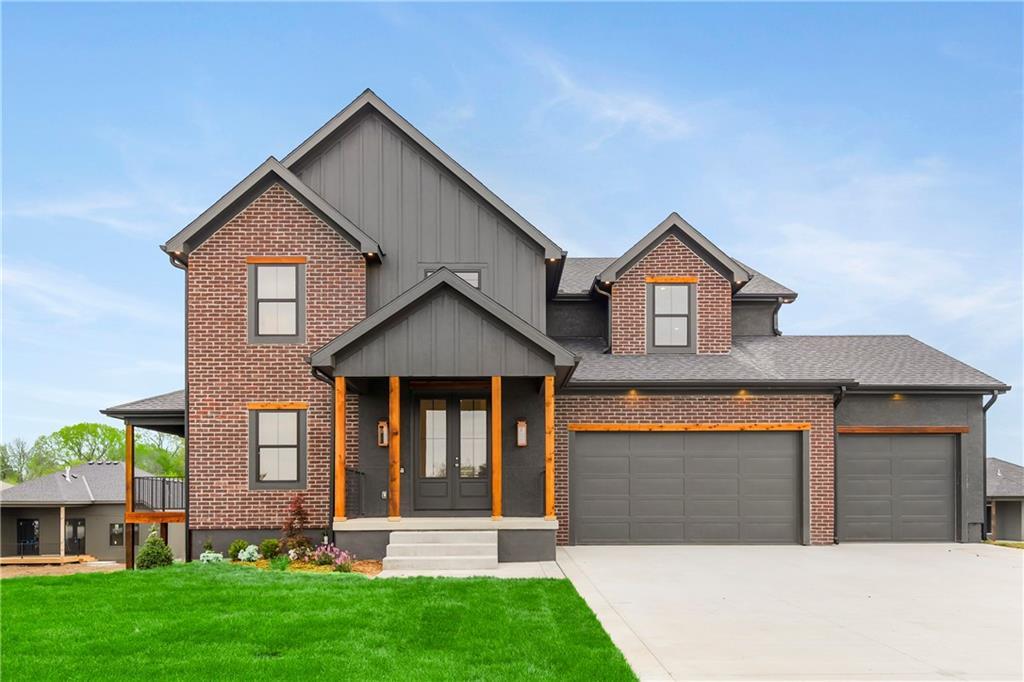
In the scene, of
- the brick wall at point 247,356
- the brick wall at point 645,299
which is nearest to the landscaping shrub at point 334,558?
the brick wall at point 247,356

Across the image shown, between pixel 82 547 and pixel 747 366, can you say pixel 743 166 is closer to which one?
pixel 747 366

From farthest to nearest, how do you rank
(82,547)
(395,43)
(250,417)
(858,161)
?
(82,547)
(395,43)
(858,161)
(250,417)

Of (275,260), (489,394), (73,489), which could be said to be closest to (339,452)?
(489,394)

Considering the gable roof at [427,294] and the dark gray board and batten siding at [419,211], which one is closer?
the gable roof at [427,294]

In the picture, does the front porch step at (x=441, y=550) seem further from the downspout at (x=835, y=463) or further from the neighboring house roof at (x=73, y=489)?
the neighboring house roof at (x=73, y=489)

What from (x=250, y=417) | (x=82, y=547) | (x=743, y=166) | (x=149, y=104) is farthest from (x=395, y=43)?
(x=82, y=547)

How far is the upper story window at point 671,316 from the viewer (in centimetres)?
1802

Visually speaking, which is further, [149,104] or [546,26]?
[546,26]

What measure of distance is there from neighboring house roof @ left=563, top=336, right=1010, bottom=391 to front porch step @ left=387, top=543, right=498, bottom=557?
4.48 m

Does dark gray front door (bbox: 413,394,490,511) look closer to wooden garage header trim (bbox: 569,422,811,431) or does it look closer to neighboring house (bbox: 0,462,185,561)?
wooden garage header trim (bbox: 569,422,811,431)

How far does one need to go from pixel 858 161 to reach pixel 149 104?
2266 centimetres

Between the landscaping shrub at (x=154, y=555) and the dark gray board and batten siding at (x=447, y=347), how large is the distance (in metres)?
4.57

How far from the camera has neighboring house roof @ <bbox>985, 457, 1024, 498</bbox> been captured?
2417 centimetres

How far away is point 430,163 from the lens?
53.8ft
